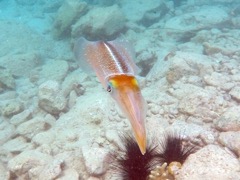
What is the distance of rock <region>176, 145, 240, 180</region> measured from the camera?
109 inches

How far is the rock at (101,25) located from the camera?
27.8ft

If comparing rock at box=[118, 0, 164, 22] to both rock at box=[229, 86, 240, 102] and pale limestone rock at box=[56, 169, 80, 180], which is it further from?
pale limestone rock at box=[56, 169, 80, 180]

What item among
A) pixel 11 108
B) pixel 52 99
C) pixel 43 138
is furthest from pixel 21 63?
pixel 43 138

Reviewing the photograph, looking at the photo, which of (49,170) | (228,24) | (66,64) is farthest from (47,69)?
(228,24)

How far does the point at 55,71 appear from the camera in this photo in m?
7.30

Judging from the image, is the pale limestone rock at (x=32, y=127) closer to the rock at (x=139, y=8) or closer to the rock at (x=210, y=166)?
the rock at (x=210, y=166)

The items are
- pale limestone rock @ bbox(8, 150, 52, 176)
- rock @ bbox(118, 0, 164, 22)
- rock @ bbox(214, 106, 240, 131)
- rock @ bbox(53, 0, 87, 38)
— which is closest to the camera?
rock @ bbox(214, 106, 240, 131)

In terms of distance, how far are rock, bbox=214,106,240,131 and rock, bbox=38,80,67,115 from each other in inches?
121

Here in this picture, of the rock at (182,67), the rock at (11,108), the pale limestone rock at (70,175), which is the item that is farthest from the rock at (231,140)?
the rock at (11,108)

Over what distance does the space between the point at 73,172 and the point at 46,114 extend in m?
2.19

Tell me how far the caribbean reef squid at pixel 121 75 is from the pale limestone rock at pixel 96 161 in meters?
2.03

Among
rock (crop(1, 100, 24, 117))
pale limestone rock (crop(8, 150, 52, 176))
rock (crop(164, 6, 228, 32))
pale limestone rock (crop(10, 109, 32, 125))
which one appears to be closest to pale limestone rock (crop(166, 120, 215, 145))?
pale limestone rock (crop(8, 150, 52, 176))

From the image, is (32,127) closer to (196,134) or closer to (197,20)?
(196,134)

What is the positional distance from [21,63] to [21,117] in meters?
3.09
